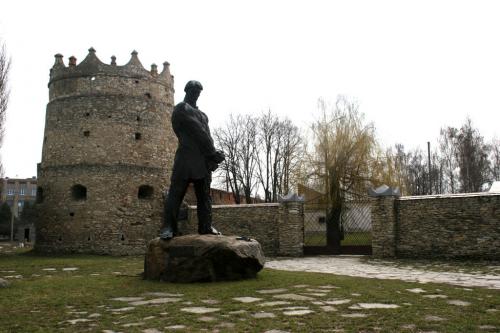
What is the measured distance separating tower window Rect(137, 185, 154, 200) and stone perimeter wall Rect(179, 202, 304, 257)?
93.9 inches

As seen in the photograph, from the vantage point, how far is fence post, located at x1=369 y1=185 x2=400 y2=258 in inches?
627

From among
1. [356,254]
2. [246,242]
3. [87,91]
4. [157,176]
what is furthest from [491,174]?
[246,242]

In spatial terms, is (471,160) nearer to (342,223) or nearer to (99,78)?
(342,223)

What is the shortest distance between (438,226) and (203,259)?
10219mm

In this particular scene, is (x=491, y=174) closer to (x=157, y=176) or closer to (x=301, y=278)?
(x=157, y=176)

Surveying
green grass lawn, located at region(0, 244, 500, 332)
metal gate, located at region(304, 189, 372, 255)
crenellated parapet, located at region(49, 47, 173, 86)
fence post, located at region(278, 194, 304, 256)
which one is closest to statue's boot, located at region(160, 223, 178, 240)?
green grass lawn, located at region(0, 244, 500, 332)

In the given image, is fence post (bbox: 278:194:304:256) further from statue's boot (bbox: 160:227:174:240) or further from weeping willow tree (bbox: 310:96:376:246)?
statue's boot (bbox: 160:227:174:240)

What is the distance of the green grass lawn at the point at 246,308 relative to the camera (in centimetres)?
464

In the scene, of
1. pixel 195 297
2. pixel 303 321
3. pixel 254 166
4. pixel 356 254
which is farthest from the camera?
pixel 254 166

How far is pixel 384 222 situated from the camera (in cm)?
1606

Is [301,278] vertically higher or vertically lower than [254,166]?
lower

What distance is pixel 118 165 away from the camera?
818 inches

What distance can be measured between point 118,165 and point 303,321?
17405mm

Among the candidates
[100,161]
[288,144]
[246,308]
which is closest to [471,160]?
[288,144]
